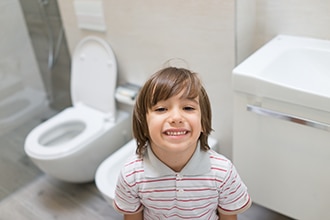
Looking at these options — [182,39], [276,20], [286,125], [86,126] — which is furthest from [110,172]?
[276,20]

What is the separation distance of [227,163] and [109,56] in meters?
1.10

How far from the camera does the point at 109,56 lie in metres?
1.81

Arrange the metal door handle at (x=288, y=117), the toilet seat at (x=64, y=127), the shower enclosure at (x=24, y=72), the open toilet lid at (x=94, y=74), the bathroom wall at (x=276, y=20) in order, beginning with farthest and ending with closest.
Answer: the shower enclosure at (x=24, y=72), the open toilet lid at (x=94, y=74), the toilet seat at (x=64, y=127), the bathroom wall at (x=276, y=20), the metal door handle at (x=288, y=117)

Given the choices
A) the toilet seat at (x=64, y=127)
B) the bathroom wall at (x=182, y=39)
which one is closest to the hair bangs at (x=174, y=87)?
the bathroom wall at (x=182, y=39)

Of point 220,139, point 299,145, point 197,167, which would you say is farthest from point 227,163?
point 220,139

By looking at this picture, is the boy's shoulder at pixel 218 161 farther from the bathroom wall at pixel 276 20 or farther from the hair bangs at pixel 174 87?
the bathroom wall at pixel 276 20

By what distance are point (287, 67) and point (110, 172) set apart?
0.87m

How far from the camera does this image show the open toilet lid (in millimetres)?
1825

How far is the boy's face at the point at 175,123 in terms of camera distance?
791 mm

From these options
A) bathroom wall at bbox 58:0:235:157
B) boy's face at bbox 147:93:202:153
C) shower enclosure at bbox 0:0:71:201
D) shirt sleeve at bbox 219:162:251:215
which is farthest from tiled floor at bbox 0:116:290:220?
boy's face at bbox 147:93:202:153

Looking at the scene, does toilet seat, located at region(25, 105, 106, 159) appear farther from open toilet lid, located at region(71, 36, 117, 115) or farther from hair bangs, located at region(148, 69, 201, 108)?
hair bangs, located at region(148, 69, 201, 108)

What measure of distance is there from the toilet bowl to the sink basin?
0.50 metres

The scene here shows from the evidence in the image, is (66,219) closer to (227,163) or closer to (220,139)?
(220,139)

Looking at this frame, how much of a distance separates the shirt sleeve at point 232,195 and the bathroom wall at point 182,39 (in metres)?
0.60
